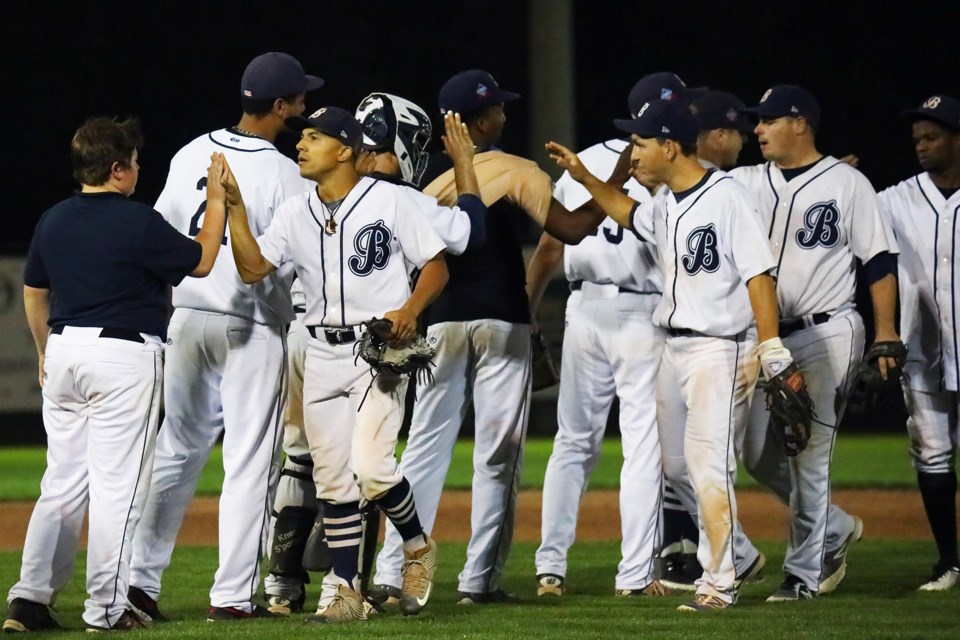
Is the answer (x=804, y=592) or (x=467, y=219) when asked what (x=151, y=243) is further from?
(x=804, y=592)

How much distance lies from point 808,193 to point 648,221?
0.79 m

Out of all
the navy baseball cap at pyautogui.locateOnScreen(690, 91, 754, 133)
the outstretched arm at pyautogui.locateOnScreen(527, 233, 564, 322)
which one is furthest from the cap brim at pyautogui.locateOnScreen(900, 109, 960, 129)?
the outstretched arm at pyautogui.locateOnScreen(527, 233, 564, 322)

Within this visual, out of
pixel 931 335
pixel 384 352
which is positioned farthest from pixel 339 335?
pixel 931 335

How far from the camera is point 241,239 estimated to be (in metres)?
5.04

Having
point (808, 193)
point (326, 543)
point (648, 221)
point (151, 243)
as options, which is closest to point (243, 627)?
point (326, 543)

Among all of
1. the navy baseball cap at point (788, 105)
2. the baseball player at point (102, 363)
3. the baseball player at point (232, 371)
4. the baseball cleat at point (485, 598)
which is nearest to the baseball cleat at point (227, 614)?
the baseball player at point (232, 371)

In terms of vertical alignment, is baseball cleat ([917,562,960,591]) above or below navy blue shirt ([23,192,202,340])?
below

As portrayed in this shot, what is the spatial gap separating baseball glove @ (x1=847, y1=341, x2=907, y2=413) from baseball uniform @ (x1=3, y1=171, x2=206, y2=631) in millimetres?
2668

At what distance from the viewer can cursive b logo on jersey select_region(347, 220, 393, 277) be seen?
5.02 m

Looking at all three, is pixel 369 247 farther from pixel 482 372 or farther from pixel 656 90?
pixel 656 90

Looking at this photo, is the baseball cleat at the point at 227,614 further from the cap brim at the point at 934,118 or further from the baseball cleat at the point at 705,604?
the cap brim at the point at 934,118

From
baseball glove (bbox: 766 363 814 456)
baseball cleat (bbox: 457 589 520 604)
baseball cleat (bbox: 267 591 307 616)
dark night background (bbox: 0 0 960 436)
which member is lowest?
baseball cleat (bbox: 457 589 520 604)

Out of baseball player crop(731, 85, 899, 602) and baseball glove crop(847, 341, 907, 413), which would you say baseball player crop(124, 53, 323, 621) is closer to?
baseball player crop(731, 85, 899, 602)

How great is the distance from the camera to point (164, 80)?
20250 mm
